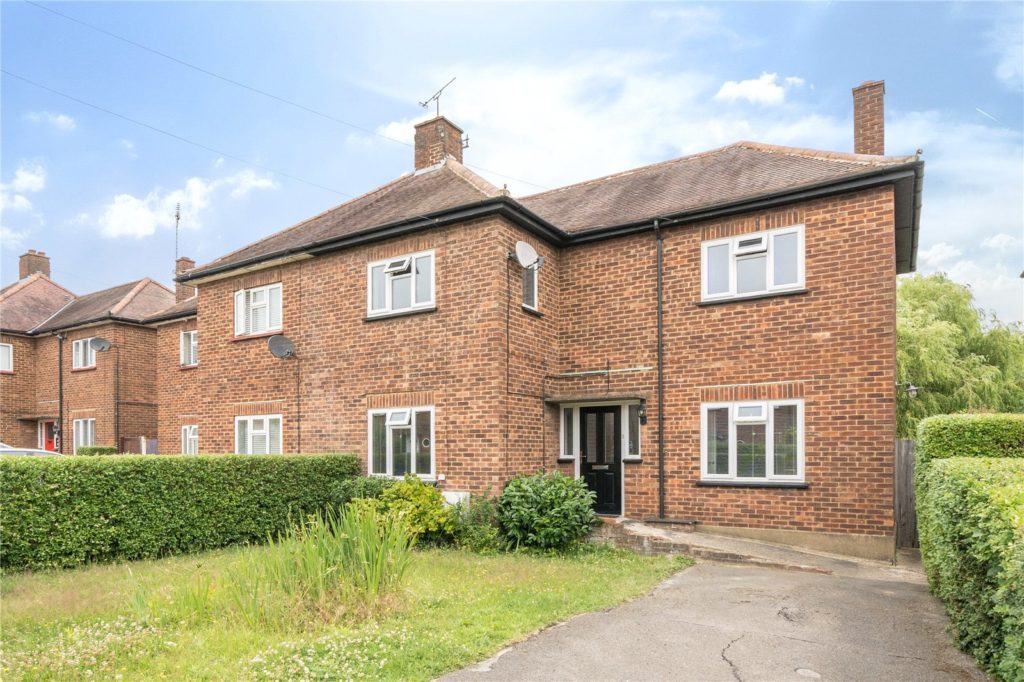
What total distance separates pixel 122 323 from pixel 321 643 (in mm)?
20198

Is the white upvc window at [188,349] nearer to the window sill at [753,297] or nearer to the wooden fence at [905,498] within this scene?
the window sill at [753,297]

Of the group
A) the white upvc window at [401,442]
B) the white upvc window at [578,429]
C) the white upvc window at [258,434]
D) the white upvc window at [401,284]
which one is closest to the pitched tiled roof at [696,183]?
the white upvc window at [401,284]

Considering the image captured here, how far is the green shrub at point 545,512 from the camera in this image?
977 cm

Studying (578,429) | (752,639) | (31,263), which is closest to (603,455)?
(578,429)

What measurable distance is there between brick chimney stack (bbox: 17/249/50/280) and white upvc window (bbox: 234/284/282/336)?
19.1 m

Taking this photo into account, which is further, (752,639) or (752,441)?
(752,441)

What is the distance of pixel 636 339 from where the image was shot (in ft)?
37.3

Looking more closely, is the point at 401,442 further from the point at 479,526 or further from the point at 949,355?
the point at 949,355

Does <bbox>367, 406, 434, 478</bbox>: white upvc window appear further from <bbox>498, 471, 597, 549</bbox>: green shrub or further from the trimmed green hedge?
<bbox>498, 471, 597, 549</bbox>: green shrub

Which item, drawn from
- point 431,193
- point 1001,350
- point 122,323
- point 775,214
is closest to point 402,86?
point 431,193

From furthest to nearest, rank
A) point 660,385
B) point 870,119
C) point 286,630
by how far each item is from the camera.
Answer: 1. point 870,119
2. point 660,385
3. point 286,630

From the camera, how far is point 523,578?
7.82 metres

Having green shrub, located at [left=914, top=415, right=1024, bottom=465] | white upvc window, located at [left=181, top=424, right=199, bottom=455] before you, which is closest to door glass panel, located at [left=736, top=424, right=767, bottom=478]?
green shrub, located at [left=914, top=415, right=1024, bottom=465]

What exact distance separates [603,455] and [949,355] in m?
16.6
